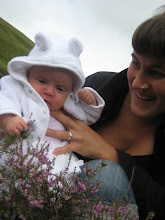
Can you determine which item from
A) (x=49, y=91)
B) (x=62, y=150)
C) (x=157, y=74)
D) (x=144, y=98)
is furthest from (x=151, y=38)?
(x=62, y=150)

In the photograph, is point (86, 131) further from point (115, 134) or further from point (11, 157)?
point (11, 157)

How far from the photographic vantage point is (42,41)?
248 cm

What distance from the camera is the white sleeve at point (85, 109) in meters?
2.79

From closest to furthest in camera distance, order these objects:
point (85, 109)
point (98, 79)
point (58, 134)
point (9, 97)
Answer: point (9, 97) < point (58, 134) < point (85, 109) < point (98, 79)

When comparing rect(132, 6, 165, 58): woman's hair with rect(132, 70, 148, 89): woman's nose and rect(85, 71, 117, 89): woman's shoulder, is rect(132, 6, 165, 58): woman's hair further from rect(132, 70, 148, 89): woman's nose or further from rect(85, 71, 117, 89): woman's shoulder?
rect(85, 71, 117, 89): woman's shoulder

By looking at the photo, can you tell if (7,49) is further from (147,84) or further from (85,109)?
(147,84)

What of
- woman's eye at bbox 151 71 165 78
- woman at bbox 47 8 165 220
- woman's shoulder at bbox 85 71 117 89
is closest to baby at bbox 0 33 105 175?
woman at bbox 47 8 165 220

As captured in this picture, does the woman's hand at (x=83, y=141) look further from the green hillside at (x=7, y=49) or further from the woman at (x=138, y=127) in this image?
the green hillside at (x=7, y=49)

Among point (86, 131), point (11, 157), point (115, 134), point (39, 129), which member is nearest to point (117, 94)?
point (115, 134)

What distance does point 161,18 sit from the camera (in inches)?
99.1

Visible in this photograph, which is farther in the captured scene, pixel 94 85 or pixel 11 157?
pixel 94 85

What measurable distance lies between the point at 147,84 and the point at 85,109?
0.74 m

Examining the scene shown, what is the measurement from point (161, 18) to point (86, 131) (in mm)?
1372

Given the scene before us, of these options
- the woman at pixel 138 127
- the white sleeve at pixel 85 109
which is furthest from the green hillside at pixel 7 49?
the white sleeve at pixel 85 109
